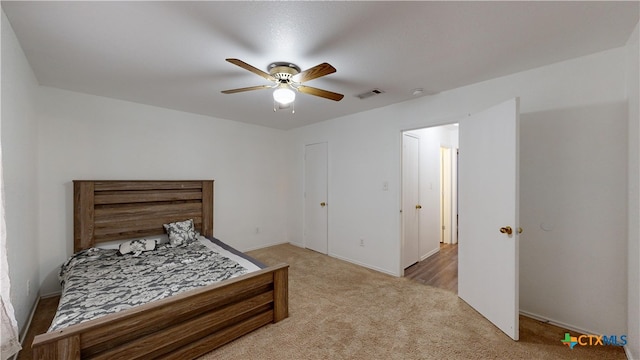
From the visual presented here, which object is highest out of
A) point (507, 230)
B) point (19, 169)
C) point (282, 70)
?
point (282, 70)

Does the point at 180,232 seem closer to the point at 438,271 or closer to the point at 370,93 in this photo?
the point at 370,93

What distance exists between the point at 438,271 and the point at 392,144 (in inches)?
75.1

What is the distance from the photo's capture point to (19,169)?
192 centimetres

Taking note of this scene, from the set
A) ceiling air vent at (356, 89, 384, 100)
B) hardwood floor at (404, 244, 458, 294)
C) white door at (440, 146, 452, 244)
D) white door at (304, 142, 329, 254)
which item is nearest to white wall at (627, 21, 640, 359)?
hardwood floor at (404, 244, 458, 294)

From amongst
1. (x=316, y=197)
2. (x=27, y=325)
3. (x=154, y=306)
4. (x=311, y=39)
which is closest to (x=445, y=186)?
(x=316, y=197)

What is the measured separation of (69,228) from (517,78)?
5067 millimetres

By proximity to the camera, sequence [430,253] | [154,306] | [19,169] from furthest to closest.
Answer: [430,253], [19,169], [154,306]

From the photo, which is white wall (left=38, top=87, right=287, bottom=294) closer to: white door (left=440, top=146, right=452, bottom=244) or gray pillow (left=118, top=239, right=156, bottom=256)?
gray pillow (left=118, top=239, right=156, bottom=256)

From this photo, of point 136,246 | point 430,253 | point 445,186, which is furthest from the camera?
point 445,186

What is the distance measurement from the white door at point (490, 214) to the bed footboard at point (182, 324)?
74.0 inches

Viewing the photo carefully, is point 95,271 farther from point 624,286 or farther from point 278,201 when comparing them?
point 624,286

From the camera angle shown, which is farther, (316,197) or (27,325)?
(316,197)

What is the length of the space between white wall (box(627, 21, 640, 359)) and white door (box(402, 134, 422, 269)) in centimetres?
190

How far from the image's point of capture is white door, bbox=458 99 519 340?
2.01 metres
